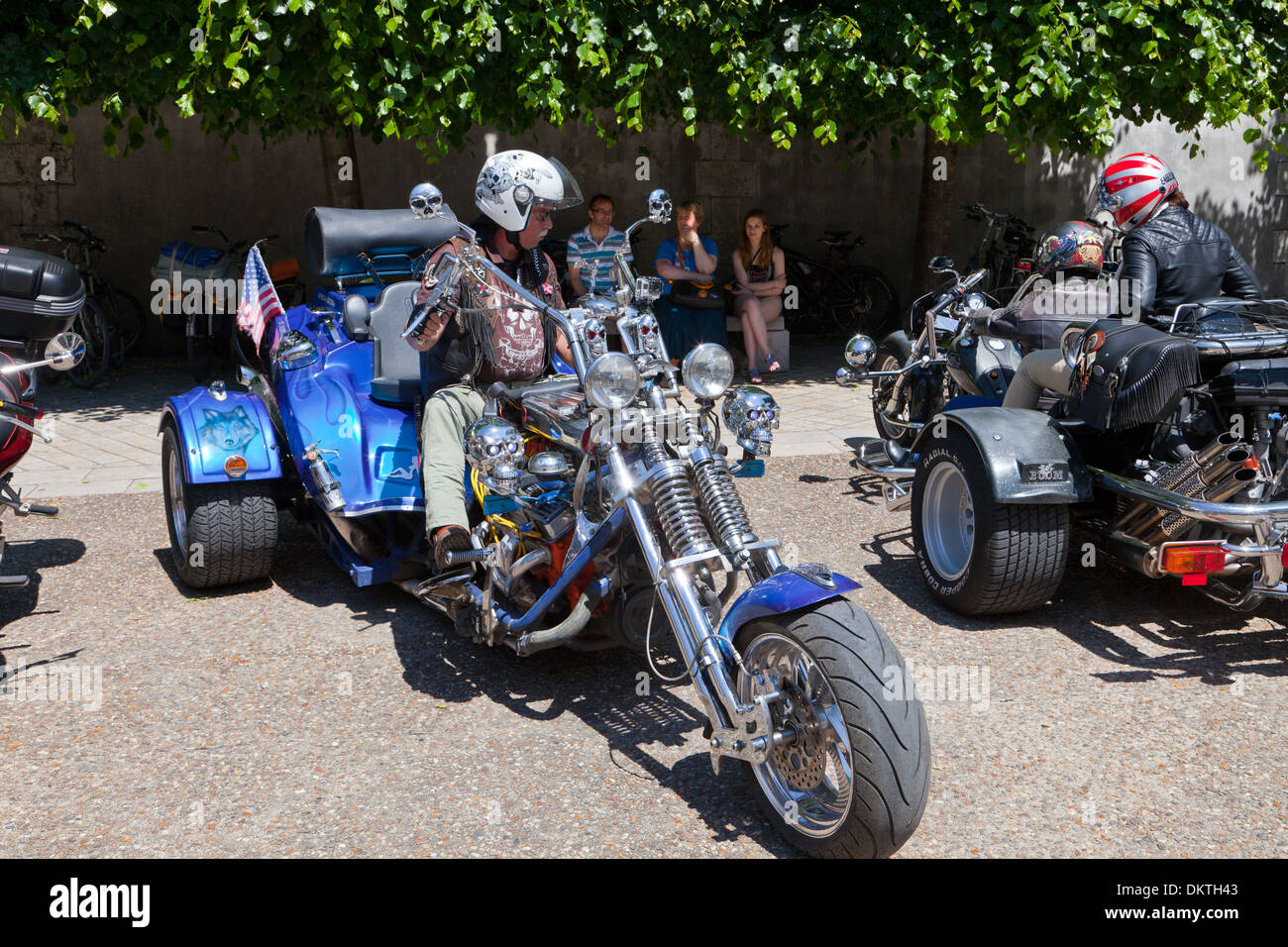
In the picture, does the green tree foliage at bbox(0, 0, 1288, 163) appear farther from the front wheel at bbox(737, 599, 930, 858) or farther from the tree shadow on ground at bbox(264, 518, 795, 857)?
the front wheel at bbox(737, 599, 930, 858)

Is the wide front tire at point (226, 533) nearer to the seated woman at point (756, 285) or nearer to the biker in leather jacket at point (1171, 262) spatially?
the biker in leather jacket at point (1171, 262)

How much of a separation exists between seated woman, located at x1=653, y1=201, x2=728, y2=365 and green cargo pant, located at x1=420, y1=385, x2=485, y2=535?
19.0 feet

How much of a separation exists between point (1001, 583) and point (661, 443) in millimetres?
1810

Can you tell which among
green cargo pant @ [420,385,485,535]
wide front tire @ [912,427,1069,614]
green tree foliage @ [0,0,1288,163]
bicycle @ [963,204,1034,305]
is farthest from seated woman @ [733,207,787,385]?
green cargo pant @ [420,385,485,535]

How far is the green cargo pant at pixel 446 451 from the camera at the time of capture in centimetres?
429

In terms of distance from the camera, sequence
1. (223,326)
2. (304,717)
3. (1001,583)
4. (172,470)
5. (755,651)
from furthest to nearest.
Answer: (223,326) < (172,470) < (1001,583) < (304,717) < (755,651)

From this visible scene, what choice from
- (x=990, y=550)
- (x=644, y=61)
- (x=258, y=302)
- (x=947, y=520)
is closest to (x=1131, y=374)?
(x=990, y=550)

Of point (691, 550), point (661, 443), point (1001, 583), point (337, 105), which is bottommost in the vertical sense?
point (1001, 583)

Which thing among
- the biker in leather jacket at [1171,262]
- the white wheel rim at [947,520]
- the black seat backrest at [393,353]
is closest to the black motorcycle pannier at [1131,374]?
Answer: the biker in leather jacket at [1171,262]

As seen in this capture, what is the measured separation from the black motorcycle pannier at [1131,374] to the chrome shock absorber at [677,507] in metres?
1.88

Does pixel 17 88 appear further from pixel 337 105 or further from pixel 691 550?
pixel 691 550

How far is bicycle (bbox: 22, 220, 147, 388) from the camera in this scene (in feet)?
33.7

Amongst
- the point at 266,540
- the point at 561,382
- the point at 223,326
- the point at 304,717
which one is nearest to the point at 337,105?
the point at 223,326

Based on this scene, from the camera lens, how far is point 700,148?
1310 cm
